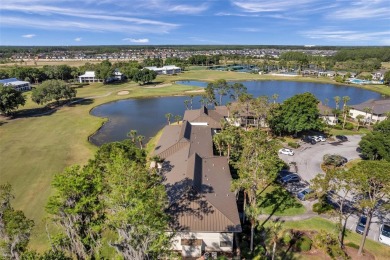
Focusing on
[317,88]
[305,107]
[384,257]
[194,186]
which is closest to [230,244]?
Answer: [194,186]

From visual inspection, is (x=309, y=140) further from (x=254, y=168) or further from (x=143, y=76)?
(x=143, y=76)

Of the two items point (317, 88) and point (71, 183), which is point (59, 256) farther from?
point (317, 88)

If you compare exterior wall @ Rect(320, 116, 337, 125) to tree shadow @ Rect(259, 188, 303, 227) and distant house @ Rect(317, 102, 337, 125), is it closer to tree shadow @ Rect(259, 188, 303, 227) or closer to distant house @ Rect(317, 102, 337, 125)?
distant house @ Rect(317, 102, 337, 125)

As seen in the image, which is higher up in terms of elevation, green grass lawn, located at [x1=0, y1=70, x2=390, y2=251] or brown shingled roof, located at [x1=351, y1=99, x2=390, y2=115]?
brown shingled roof, located at [x1=351, y1=99, x2=390, y2=115]

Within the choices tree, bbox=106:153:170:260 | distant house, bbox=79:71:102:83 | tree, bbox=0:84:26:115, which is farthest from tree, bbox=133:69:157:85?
tree, bbox=106:153:170:260

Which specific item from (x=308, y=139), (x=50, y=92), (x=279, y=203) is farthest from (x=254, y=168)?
(x=50, y=92)

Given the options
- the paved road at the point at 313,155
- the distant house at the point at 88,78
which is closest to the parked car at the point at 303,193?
the paved road at the point at 313,155
